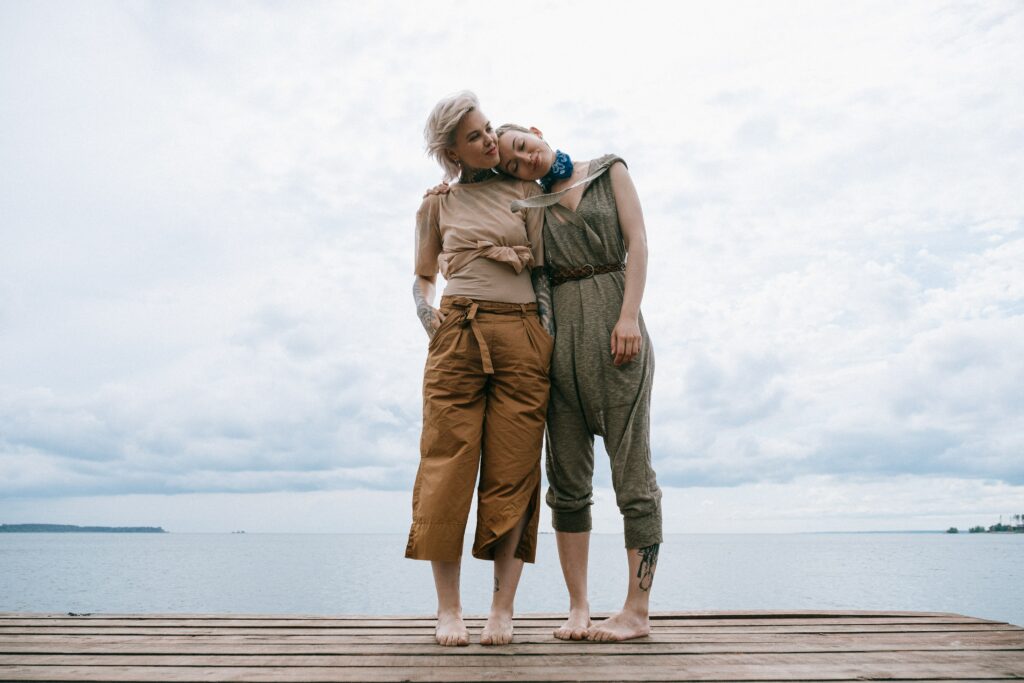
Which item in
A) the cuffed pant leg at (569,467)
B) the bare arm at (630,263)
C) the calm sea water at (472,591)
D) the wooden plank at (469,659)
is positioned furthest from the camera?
the calm sea water at (472,591)

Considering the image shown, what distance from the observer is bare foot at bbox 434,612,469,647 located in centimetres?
279

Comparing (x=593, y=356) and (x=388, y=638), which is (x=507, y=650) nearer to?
(x=388, y=638)

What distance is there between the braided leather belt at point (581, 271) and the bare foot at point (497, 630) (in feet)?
4.36

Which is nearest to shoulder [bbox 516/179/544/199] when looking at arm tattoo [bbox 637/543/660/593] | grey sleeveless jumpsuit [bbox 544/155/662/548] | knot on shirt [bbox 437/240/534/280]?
grey sleeveless jumpsuit [bbox 544/155/662/548]

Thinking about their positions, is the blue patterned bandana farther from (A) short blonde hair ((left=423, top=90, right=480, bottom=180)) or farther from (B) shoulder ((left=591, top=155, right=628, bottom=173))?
(A) short blonde hair ((left=423, top=90, right=480, bottom=180))

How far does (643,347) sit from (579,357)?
10.6 inches

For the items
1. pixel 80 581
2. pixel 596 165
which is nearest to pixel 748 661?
pixel 596 165

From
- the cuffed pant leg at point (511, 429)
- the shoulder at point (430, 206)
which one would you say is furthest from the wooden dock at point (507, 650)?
the shoulder at point (430, 206)

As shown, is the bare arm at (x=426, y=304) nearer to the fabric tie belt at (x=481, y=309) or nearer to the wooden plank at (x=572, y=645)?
the fabric tie belt at (x=481, y=309)

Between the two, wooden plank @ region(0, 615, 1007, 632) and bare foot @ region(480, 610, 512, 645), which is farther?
wooden plank @ region(0, 615, 1007, 632)

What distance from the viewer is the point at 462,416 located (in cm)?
298

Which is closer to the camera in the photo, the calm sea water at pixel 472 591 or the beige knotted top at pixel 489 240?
the beige knotted top at pixel 489 240

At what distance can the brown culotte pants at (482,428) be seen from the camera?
2930mm

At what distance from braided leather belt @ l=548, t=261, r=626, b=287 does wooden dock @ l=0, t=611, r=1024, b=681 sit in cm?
142
